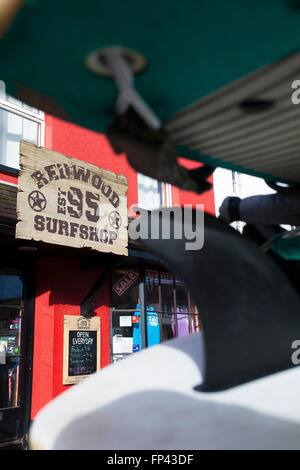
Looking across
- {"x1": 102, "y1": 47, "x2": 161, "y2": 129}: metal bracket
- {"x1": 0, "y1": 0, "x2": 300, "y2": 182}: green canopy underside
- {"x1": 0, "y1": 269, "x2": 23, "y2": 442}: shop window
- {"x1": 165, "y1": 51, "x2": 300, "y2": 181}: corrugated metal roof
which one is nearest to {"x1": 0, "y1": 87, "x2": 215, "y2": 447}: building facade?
{"x1": 0, "y1": 269, "x2": 23, "y2": 442}: shop window

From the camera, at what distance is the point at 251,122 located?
190cm

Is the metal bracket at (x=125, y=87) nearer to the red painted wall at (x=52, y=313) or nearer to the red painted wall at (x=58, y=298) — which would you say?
the red painted wall at (x=58, y=298)

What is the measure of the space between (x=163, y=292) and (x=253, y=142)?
7252 millimetres

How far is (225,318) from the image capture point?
1913 mm

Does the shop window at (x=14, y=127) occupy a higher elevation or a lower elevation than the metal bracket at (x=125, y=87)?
higher

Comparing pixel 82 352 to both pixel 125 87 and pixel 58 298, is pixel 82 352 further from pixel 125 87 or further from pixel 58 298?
pixel 125 87

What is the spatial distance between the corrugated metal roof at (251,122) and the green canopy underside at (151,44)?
0.08m

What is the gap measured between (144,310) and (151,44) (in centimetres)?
753

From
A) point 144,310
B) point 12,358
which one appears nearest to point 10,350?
point 12,358

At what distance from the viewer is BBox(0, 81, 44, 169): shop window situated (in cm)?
732

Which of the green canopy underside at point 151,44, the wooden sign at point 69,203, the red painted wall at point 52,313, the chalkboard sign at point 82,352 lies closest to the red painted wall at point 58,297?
the red painted wall at point 52,313

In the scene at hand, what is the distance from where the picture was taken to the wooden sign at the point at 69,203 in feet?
20.8
